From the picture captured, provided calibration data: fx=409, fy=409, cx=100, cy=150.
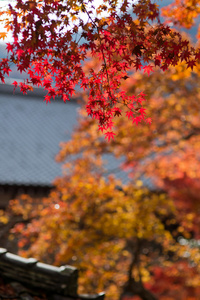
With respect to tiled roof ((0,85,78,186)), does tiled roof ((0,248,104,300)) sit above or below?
below

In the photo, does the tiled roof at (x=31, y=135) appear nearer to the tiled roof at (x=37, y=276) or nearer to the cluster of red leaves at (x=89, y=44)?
the tiled roof at (x=37, y=276)

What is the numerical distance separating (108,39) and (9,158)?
11372 millimetres

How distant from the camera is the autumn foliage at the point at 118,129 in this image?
2.76m

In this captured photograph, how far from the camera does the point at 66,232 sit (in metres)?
7.94

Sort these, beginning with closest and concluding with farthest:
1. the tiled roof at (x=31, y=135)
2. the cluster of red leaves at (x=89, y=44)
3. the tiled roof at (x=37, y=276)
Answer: the cluster of red leaves at (x=89, y=44) → the tiled roof at (x=37, y=276) → the tiled roof at (x=31, y=135)

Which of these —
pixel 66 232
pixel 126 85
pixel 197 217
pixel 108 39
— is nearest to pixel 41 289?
pixel 108 39

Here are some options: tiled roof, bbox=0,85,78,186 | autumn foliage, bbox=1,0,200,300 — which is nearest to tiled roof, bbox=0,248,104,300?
autumn foliage, bbox=1,0,200,300

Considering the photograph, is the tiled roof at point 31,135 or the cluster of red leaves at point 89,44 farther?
the tiled roof at point 31,135

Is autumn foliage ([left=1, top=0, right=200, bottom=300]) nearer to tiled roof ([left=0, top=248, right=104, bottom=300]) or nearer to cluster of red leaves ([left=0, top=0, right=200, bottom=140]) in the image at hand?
cluster of red leaves ([left=0, top=0, right=200, bottom=140])

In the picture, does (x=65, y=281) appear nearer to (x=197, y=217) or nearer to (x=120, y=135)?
(x=120, y=135)

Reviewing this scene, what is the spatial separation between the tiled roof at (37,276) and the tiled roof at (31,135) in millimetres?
7470

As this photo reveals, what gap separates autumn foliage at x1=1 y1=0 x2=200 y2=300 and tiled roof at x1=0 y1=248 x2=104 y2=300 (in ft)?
5.27

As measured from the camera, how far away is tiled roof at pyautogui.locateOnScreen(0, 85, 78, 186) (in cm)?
1262

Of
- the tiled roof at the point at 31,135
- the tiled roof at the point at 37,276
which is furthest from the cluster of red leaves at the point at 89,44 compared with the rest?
the tiled roof at the point at 31,135
